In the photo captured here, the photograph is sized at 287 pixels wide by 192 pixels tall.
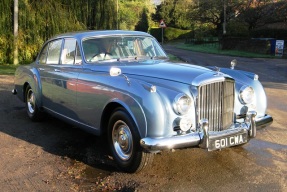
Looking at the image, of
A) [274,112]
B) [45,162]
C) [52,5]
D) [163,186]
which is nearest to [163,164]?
[163,186]

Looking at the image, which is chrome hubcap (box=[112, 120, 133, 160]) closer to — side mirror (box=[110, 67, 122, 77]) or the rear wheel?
side mirror (box=[110, 67, 122, 77])

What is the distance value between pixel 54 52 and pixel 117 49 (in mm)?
1548

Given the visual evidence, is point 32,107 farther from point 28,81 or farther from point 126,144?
point 126,144

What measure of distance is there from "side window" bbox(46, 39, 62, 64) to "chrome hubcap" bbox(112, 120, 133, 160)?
2187mm

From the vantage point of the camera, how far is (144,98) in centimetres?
427

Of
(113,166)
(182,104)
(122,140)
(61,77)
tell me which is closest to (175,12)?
(61,77)

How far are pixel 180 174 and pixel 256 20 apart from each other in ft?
145

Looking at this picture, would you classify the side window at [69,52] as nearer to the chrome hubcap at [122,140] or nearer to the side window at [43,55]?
the side window at [43,55]

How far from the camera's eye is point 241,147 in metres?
5.76

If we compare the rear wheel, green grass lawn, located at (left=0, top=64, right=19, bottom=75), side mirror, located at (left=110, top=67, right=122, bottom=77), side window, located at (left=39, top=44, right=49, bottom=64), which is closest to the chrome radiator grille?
side mirror, located at (left=110, top=67, right=122, bottom=77)

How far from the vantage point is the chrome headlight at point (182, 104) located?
14.1ft

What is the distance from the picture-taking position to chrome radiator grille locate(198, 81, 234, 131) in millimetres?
4500

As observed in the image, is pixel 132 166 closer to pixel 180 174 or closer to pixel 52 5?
pixel 180 174

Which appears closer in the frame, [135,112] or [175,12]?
[135,112]
